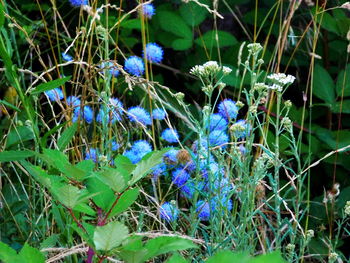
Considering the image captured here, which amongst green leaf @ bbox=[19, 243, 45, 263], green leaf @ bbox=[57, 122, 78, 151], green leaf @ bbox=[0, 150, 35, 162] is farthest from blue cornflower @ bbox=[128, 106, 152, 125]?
green leaf @ bbox=[19, 243, 45, 263]

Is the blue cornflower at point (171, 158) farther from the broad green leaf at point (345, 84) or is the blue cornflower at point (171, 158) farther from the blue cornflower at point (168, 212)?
the broad green leaf at point (345, 84)

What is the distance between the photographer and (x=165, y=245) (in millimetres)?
1001

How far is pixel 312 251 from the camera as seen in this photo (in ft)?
8.34

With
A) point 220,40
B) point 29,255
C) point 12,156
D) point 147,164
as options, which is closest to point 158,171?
point 12,156

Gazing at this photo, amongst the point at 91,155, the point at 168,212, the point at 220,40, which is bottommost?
the point at 168,212

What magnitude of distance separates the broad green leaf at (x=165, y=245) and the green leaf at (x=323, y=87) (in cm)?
193

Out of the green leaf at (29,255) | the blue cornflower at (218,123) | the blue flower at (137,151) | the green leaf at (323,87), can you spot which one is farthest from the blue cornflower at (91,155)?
the green leaf at (323,87)

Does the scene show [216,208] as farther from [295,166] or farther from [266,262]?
[295,166]

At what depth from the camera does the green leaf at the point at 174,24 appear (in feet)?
9.52

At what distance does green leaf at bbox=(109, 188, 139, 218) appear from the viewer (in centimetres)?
106

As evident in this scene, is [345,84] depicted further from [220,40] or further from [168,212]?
[168,212]

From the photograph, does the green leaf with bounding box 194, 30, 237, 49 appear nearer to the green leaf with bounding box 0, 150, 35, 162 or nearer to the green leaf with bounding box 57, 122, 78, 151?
the green leaf with bounding box 57, 122, 78, 151

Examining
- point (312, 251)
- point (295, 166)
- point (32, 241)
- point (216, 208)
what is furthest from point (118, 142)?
point (295, 166)

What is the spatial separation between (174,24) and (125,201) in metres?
1.92
